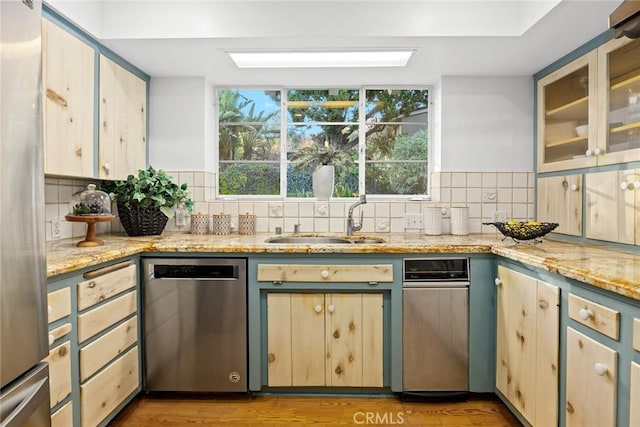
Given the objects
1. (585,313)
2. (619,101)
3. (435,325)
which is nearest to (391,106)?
(619,101)

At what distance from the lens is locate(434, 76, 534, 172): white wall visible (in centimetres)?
272

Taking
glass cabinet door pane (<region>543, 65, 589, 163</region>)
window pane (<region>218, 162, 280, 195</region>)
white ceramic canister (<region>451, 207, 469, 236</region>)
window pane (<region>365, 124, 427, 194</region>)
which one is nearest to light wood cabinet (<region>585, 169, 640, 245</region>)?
glass cabinet door pane (<region>543, 65, 589, 163</region>)

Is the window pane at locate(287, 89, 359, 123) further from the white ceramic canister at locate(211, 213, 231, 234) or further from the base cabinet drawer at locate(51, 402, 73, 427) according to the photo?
the base cabinet drawer at locate(51, 402, 73, 427)

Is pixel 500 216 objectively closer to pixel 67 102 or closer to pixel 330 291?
pixel 330 291

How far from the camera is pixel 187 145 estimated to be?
282 centimetres

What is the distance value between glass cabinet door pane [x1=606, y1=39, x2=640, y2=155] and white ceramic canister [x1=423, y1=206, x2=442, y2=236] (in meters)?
1.01

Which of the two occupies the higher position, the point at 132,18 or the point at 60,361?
the point at 132,18

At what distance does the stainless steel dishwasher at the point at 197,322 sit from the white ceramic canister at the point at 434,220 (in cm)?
134

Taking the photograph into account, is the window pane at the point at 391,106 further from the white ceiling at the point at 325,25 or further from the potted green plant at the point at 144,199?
the potted green plant at the point at 144,199

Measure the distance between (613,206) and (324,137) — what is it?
1916 mm

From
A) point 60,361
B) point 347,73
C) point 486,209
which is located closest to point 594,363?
point 486,209

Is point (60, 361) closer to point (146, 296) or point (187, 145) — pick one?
point (146, 296)

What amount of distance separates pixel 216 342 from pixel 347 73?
197 cm

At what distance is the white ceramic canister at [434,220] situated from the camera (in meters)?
2.64
